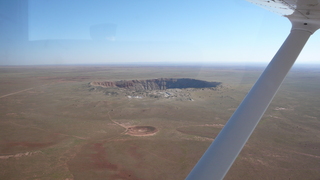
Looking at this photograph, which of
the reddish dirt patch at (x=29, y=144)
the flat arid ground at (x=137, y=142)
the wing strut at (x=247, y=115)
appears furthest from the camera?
the reddish dirt patch at (x=29, y=144)

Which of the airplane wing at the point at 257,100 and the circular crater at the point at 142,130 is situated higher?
the airplane wing at the point at 257,100

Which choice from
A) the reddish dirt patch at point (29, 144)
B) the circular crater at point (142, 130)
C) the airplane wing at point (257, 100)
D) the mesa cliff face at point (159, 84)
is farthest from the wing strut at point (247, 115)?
the mesa cliff face at point (159, 84)

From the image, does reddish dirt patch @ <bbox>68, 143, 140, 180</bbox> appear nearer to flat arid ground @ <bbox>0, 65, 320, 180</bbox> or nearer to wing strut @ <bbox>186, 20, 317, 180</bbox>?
flat arid ground @ <bbox>0, 65, 320, 180</bbox>

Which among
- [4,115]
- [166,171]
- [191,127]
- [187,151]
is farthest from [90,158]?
[4,115]

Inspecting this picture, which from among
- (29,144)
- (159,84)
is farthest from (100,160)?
(159,84)

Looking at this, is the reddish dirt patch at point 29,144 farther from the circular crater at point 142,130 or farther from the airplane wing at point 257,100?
the airplane wing at point 257,100
